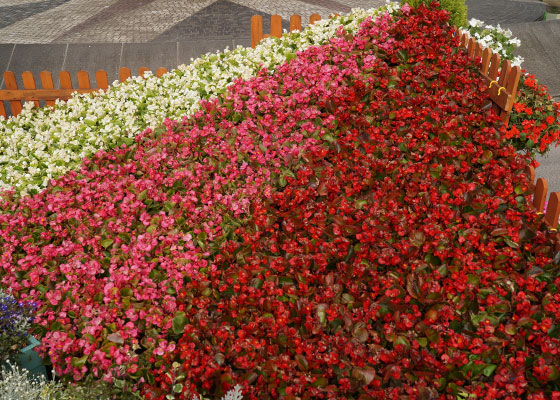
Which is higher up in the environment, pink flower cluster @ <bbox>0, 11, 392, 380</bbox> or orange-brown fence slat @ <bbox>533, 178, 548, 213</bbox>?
orange-brown fence slat @ <bbox>533, 178, 548, 213</bbox>

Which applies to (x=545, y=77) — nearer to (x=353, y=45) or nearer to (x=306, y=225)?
(x=353, y=45)

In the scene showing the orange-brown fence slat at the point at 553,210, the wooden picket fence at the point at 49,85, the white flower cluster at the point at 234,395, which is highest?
the orange-brown fence slat at the point at 553,210

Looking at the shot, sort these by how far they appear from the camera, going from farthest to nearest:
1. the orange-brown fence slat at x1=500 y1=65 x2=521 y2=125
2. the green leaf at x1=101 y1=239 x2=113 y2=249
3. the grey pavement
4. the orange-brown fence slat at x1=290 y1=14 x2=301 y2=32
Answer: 1. the grey pavement
2. the orange-brown fence slat at x1=290 y1=14 x2=301 y2=32
3. the orange-brown fence slat at x1=500 y1=65 x2=521 y2=125
4. the green leaf at x1=101 y1=239 x2=113 y2=249

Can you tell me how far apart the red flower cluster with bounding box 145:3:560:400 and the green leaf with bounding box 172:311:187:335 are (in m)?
0.02

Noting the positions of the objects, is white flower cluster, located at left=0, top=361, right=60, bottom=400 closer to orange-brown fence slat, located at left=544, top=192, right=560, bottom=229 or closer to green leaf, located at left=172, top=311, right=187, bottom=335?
green leaf, located at left=172, top=311, right=187, bottom=335

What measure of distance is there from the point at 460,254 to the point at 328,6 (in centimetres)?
1008

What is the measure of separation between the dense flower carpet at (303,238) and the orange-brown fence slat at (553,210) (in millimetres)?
110

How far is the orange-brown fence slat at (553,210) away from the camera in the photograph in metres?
3.32

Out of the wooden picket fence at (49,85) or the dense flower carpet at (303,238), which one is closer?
the dense flower carpet at (303,238)

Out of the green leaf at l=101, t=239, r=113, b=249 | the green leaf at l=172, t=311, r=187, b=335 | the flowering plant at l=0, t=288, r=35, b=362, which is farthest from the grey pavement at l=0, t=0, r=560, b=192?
the flowering plant at l=0, t=288, r=35, b=362

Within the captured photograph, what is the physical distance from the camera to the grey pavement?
8211 mm

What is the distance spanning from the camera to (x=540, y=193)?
3561 mm

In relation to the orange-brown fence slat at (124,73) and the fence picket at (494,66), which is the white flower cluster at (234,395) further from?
the orange-brown fence slat at (124,73)

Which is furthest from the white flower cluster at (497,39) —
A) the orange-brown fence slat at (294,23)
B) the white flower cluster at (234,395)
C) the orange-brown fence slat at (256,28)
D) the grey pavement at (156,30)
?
the white flower cluster at (234,395)
